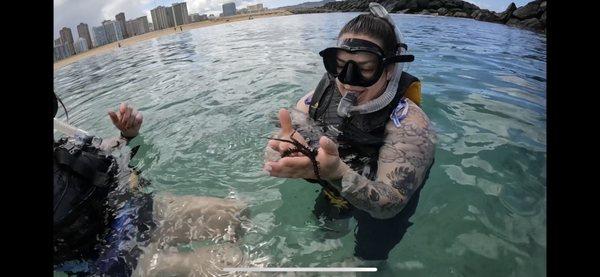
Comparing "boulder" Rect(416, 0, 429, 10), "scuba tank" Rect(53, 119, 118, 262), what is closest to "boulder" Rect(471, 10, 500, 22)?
"boulder" Rect(416, 0, 429, 10)

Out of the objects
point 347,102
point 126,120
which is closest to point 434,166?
point 347,102

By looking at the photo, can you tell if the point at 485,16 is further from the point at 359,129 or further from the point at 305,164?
the point at 305,164

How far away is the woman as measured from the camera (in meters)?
2.13

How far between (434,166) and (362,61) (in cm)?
206

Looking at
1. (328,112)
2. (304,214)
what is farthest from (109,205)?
(328,112)

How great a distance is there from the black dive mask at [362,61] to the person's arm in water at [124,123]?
1.96m

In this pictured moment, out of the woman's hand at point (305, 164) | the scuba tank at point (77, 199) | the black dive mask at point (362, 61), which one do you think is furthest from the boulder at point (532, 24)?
the scuba tank at point (77, 199)

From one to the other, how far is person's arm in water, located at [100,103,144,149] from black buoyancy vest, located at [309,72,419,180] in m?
1.76

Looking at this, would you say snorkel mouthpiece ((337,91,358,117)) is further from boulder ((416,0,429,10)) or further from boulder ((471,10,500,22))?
boulder ((416,0,429,10))

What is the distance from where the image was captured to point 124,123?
3.25 meters

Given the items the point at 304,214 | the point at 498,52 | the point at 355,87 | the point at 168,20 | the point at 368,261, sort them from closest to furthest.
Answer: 1. the point at 355,87
2. the point at 368,261
3. the point at 304,214
4. the point at 498,52
5. the point at 168,20
